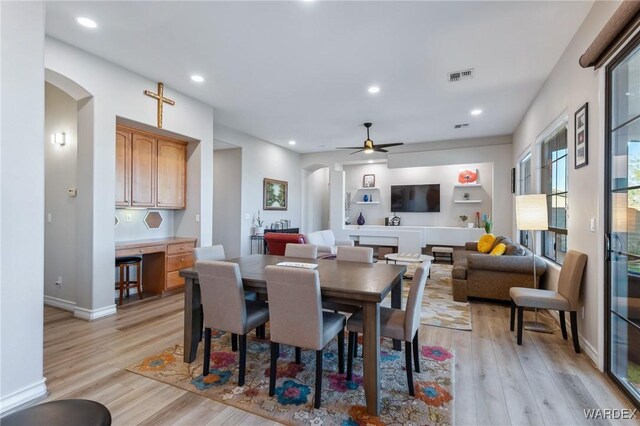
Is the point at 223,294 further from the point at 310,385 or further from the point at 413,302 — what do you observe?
the point at 413,302

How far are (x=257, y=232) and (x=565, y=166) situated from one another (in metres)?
5.65

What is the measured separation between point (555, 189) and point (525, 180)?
1.95 metres

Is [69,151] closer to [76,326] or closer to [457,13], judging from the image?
[76,326]

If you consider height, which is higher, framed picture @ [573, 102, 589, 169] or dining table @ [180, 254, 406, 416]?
framed picture @ [573, 102, 589, 169]

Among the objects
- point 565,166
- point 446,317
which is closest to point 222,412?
point 446,317

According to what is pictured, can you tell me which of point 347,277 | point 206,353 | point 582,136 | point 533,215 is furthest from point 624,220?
point 206,353

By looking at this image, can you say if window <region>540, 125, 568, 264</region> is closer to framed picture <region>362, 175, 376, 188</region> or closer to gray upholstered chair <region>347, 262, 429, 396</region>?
gray upholstered chair <region>347, 262, 429, 396</region>

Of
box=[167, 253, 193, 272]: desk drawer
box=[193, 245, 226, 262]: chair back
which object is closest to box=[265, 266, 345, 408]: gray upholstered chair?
box=[193, 245, 226, 262]: chair back

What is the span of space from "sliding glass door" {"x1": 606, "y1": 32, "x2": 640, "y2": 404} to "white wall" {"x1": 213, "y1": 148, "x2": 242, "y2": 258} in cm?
591

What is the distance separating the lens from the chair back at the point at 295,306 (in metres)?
1.97

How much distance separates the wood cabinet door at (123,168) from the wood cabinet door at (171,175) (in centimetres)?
46

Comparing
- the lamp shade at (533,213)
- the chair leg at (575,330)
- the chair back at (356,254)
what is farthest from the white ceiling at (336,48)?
the chair leg at (575,330)

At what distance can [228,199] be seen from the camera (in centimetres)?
701

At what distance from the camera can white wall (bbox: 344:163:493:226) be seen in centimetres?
825
